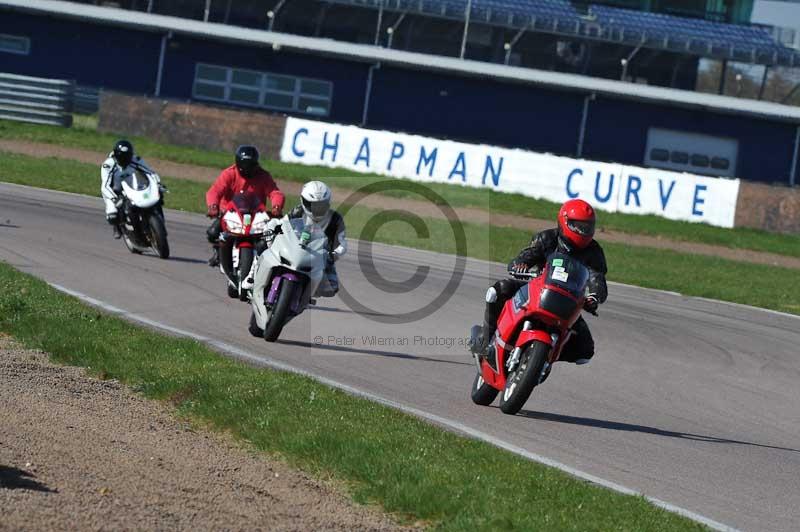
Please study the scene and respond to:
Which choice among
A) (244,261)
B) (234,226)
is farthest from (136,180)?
(244,261)

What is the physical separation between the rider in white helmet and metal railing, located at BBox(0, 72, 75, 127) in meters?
23.7

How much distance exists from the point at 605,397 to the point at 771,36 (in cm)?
3994

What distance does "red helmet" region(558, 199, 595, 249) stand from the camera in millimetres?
9031

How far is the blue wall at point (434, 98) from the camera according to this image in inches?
1681

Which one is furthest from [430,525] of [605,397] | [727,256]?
[727,256]

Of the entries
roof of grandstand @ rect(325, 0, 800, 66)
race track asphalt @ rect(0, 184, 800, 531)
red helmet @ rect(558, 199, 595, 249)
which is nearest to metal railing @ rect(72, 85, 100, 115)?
roof of grandstand @ rect(325, 0, 800, 66)

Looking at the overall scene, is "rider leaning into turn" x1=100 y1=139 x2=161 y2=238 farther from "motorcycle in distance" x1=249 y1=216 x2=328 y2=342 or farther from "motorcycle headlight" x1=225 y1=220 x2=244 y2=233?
"motorcycle in distance" x1=249 y1=216 x2=328 y2=342

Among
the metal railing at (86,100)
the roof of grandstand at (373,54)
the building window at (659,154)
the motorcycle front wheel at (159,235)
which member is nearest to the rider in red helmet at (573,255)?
the motorcycle front wheel at (159,235)

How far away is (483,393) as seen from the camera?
9562 millimetres

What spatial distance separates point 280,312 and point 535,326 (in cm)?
293

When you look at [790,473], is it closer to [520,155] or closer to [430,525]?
[430,525]

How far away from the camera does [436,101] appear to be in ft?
141

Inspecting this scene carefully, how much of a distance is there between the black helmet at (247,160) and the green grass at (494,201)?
47.0 ft

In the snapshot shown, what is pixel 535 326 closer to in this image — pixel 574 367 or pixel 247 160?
pixel 574 367
